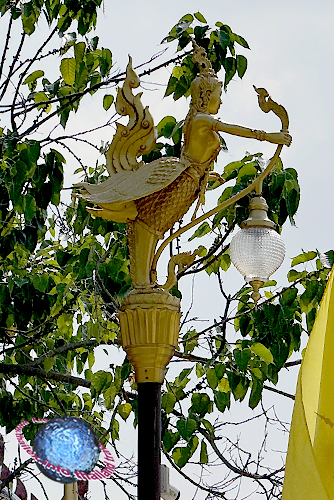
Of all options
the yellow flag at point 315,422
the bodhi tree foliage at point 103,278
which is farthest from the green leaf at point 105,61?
the yellow flag at point 315,422

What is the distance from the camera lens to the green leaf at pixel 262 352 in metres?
3.70

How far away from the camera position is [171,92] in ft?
11.9

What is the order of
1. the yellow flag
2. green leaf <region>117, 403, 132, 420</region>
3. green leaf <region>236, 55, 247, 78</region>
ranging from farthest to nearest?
green leaf <region>117, 403, 132, 420</region> < green leaf <region>236, 55, 247, 78</region> < the yellow flag

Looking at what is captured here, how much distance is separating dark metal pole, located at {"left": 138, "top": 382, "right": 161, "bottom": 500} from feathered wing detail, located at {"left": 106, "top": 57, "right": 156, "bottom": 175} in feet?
1.89

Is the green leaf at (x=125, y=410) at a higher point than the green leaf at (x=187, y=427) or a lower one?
higher

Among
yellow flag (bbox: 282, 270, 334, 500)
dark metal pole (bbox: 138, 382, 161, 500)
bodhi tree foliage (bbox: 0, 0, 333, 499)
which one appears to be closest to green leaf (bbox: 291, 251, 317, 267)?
bodhi tree foliage (bbox: 0, 0, 333, 499)

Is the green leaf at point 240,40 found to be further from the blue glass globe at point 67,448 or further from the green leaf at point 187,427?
the blue glass globe at point 67,448

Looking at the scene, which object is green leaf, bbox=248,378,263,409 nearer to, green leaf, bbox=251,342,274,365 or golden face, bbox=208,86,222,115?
green leaf, bbox=251,342,274,365

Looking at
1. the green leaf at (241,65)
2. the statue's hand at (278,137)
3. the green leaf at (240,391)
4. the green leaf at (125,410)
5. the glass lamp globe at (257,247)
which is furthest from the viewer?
the green leaf at (125,410)

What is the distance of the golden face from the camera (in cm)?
212

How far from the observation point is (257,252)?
9.84ft

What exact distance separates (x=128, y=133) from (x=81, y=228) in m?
2.20

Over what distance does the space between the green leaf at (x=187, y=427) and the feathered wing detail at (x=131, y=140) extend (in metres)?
1.88

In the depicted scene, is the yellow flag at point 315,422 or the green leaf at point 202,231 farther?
the green leaf at point 202,231
